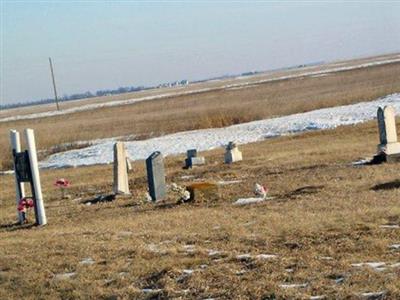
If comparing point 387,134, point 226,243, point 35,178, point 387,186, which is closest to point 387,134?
point 387,134

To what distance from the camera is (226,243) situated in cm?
979

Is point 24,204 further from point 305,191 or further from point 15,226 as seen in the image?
point 305,191

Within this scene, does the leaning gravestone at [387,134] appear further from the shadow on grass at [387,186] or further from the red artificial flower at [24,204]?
the red artificial flower at [24,204]

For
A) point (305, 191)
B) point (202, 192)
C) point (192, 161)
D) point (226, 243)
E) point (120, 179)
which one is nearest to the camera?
point (226, 243)

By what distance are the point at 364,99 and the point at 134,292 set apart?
130 feet

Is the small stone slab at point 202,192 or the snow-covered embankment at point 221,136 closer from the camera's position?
the small stone slab at point 202,192

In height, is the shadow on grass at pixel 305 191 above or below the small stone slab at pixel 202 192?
below

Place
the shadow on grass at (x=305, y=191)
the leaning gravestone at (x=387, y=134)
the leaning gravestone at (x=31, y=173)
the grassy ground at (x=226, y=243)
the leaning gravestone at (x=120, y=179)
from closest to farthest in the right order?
the grassy ground at (x=226, y=243)
the shadow on grass at (x=305, y=191)
the leaning gravestone at (x=31, y=173)
the leaning gravestone at (x=120, y=179)
the leaning gravestone at (x=387, y=134)

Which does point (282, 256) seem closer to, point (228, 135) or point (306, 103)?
point (228, 135)

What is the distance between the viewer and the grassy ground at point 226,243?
7.66m

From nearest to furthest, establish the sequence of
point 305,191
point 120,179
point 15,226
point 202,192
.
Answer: point 305,191 < point 15,226 < point 202,192 < point 120,179

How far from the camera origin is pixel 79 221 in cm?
1438

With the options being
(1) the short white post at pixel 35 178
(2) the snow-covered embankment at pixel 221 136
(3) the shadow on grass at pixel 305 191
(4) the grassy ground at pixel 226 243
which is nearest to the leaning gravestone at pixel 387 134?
(4) the grassy ground at pixel 226 243

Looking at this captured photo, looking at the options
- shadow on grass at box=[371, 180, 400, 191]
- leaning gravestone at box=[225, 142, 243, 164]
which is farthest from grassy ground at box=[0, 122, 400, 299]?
leaning gravestone at box=[225, 142, 243, 164]
